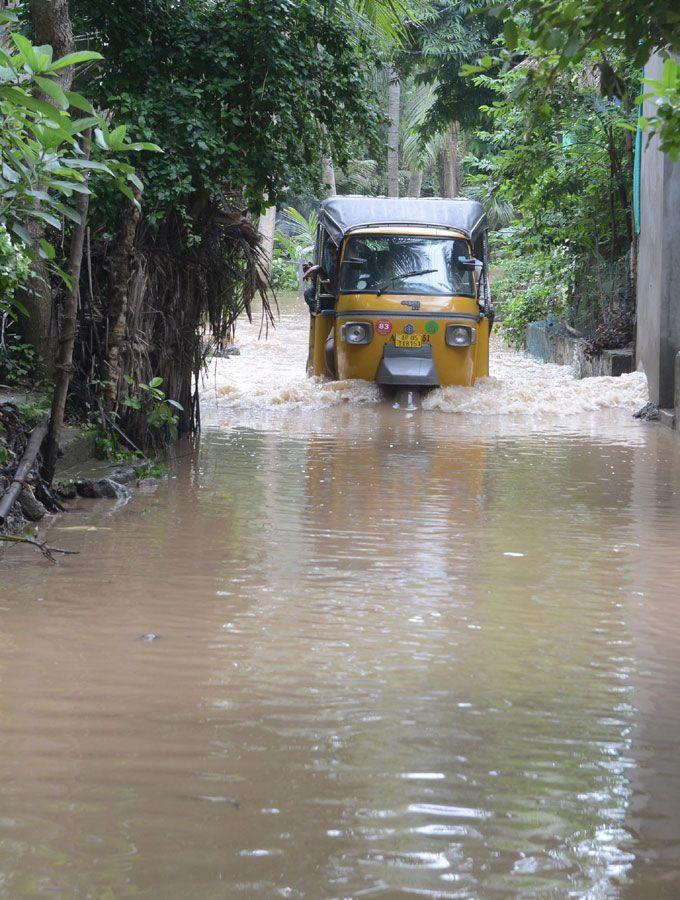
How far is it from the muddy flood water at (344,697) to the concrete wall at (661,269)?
6873 millimetres

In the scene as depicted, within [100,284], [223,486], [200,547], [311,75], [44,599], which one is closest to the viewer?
[44,599]

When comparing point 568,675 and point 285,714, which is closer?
point 285,714

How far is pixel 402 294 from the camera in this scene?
651 inches

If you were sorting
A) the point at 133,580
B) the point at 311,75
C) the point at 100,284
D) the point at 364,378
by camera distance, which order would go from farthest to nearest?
the point at 364,378
the point at 311,75
the point at 100,284
the point at 133,580

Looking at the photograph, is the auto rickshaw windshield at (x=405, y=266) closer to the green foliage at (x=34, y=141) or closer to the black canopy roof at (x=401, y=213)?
the black canopy roof at (x=401, y=213)

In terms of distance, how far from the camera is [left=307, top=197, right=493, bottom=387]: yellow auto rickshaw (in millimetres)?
16359

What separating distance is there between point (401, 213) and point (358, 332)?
2286 millimetres

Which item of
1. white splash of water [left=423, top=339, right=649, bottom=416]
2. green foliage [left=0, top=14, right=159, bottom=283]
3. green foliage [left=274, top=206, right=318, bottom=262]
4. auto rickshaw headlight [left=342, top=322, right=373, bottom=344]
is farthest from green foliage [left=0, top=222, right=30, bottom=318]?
green foliage [left=274, top=206, right=318, bottom=262]

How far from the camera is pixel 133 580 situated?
245 inches

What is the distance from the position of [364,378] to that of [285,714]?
12.5 metres

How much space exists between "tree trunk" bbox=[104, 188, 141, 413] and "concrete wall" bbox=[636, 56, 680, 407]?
800 centimetres

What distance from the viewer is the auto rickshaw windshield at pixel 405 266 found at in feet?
54.6

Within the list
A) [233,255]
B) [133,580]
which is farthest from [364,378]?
[133,580]

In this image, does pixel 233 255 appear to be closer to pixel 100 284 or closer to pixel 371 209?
pixel 100 284
